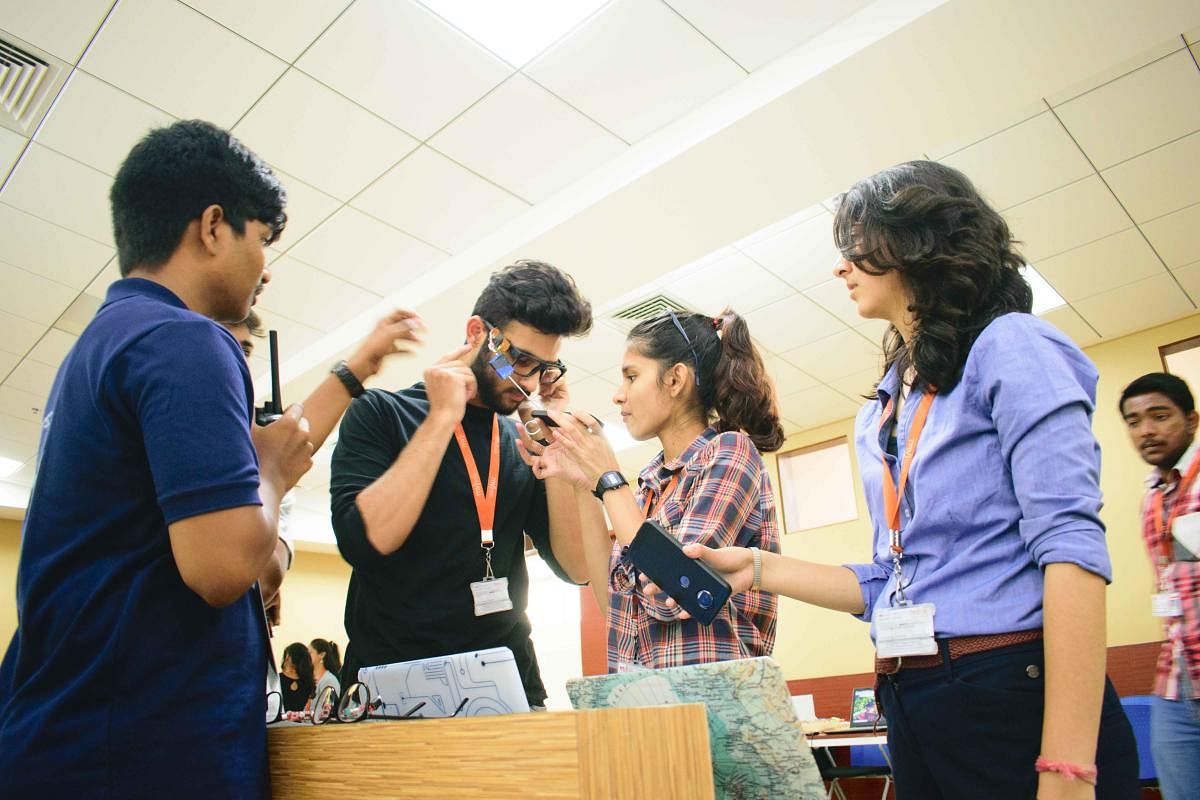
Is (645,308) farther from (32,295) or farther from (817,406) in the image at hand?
(32,295)

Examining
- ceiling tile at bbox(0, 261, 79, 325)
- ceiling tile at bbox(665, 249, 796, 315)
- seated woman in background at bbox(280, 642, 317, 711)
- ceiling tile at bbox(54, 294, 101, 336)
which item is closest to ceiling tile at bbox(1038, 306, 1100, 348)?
ceiling tile at bbox(665, 249, 796, 315)

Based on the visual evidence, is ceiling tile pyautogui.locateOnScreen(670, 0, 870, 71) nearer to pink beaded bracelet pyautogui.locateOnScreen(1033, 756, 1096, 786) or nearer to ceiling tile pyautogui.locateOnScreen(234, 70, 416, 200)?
ceiling tile pyautogui.locateOnScreen(234, 70, 416, 200)

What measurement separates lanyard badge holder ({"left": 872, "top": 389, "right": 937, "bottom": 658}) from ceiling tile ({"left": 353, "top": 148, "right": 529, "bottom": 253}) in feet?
10.3

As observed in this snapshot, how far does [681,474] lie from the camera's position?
1.66 meters

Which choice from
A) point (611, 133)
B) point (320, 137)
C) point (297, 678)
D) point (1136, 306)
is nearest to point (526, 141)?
point (611, 133)

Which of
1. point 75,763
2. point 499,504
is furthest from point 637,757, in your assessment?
point 499,504

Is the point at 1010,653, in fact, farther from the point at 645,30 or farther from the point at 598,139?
the point at 598,139

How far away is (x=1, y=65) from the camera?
3.36 metres

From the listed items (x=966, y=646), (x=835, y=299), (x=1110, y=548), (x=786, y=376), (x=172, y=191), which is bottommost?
(x=966, y=646)

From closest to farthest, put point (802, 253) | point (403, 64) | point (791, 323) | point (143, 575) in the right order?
point (143, 575) → point (403, 64) → point (802, 253) → point (791, 323)

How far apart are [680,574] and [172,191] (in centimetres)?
92

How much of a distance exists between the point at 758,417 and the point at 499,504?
61 cm

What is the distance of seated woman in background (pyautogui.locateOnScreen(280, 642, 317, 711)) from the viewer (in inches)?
224

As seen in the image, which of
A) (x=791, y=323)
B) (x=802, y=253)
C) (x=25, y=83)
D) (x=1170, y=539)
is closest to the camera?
(x=1170, y=539)
